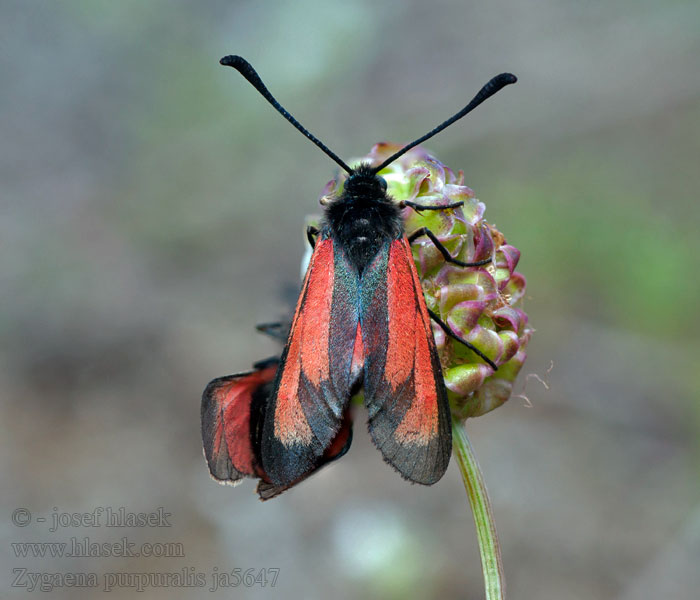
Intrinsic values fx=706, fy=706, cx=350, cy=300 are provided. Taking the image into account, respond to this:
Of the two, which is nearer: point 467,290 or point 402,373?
point 402,373

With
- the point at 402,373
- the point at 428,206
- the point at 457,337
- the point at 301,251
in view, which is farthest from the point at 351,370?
the point at 301,251

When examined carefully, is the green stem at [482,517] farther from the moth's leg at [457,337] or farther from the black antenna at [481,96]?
the black antenna at [481,96]

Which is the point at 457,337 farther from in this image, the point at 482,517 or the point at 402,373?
the point at 482,517

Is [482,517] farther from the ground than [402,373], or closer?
closer

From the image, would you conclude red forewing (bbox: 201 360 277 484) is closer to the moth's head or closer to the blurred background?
the moth's head

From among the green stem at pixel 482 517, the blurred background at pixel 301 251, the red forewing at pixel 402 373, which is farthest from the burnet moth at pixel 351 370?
the blurred background at pixel 301 251

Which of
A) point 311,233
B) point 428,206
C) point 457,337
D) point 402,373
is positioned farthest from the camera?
point 311,233
